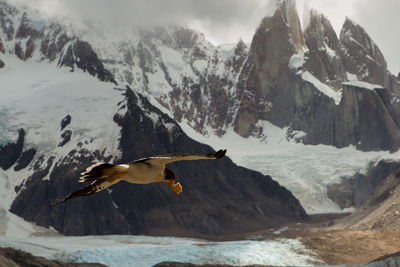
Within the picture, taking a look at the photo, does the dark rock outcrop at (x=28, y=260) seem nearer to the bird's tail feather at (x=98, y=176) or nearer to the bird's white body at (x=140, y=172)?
the bird's white body at (x=140, y=172)

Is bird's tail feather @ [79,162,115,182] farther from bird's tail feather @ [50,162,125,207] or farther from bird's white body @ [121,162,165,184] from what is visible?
bird's white body @ [121,162,165,184]

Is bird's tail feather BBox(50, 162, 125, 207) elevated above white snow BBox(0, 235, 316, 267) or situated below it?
above

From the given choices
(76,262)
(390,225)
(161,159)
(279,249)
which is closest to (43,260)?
(76,262)

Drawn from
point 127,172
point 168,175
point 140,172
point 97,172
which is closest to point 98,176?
point 97,172

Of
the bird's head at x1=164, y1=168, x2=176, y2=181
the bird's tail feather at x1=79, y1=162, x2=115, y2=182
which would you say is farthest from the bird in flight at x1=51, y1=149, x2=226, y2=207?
the bird's head at x1=164, y1=168, x2=176, y2=181

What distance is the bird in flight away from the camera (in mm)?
12109

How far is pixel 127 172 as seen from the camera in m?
12.7

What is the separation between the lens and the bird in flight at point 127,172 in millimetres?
12109

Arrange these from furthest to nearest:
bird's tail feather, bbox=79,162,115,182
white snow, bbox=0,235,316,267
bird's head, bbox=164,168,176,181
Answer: white snow, bbox=0,235,316,267 → bird's head, bbox=164,168,176,181 → bird's tail feather, bbox=79,162,115,182

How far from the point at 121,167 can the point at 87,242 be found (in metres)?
171

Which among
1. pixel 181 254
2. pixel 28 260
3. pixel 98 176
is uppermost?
pixel 98 176

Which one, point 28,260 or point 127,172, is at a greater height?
point 127,172

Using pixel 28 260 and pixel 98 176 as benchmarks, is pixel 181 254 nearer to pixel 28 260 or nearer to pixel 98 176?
pixel 28 260

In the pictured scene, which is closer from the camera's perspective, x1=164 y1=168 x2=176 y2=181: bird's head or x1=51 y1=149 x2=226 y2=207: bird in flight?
x1=51 y1=149 x2=226 y2=207: bird in flight
